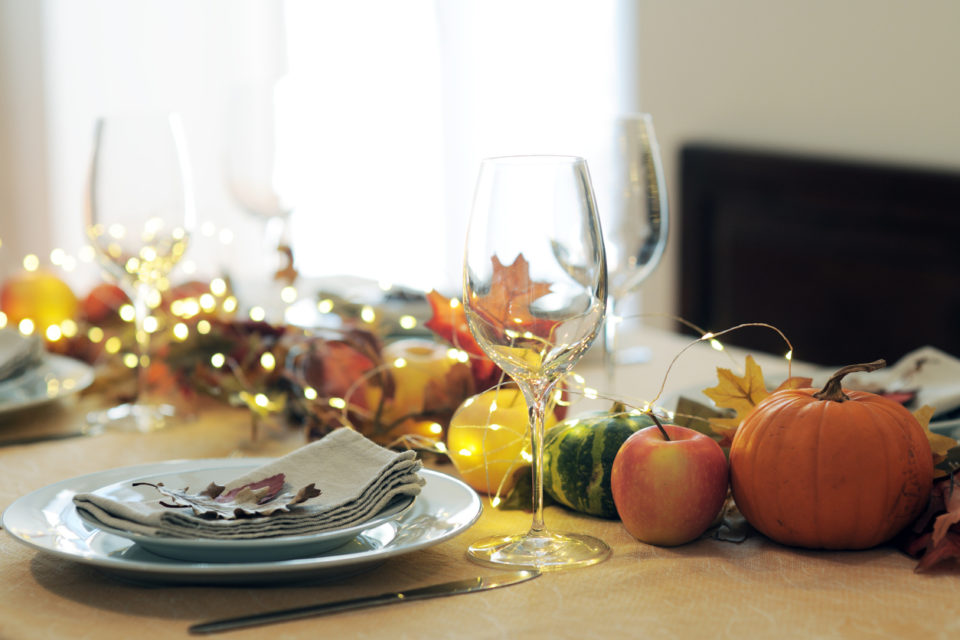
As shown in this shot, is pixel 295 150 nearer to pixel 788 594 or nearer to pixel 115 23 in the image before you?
pixel 788 594

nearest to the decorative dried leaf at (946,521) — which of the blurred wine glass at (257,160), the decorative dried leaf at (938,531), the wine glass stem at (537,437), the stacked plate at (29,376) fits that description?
the decorative dried leaf at (938,531)

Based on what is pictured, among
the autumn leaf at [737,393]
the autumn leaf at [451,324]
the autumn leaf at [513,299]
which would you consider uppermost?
the autumn leaf at [513,299]

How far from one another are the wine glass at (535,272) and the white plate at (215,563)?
5cm

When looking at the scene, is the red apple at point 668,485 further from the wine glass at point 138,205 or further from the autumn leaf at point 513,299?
the wine glass at point 138,205

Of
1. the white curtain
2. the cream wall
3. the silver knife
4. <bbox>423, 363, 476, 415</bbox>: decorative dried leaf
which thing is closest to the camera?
the silver knife

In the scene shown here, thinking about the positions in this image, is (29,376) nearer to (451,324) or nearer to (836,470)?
(451,324)

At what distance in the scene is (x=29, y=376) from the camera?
1191mm

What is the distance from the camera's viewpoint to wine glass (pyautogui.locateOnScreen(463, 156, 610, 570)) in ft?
2.12

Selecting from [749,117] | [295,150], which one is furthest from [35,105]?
[749,117]

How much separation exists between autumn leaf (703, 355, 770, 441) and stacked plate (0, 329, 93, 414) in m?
0.75

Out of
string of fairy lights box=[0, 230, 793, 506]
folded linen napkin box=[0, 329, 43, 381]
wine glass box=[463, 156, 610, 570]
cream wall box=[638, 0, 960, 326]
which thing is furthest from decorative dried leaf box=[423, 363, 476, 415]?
cream wall box=[638, 0, 960, 326]

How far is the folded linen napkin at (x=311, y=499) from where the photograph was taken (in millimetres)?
635

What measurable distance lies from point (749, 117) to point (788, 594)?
2.37m

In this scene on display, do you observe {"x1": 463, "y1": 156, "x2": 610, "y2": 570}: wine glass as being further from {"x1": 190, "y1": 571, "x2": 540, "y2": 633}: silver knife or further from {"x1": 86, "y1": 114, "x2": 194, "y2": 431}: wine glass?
{"x1": 86, "y1": 114, "x2": 194, "y2": 431}: wine glass
